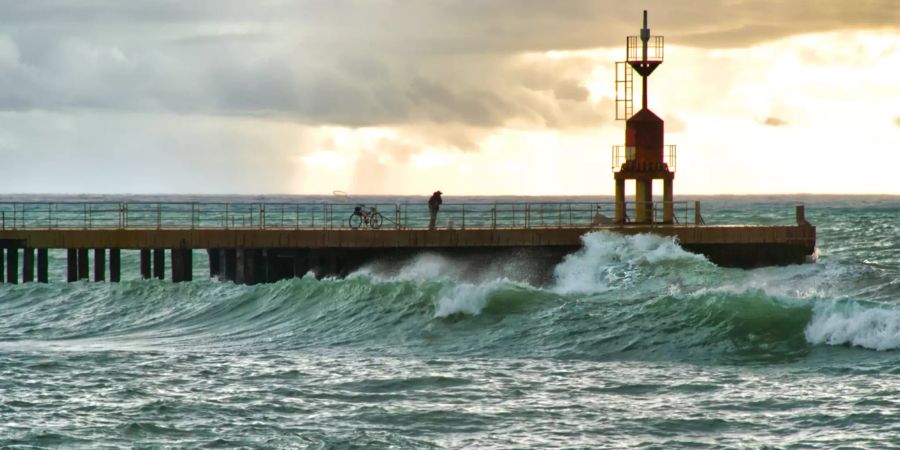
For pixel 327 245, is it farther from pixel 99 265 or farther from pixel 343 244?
pixel 99 265

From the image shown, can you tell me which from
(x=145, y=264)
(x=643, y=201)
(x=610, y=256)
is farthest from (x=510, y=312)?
(x=145, y=264)

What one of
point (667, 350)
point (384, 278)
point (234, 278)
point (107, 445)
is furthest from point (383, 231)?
point (107, 445)

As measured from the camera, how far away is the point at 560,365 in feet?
78.8

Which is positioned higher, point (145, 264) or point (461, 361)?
point (145, 264)

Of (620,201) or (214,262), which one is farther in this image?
(620,201)

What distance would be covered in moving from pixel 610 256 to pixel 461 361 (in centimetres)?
1533

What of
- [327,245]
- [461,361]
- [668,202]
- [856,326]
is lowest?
[461,361]

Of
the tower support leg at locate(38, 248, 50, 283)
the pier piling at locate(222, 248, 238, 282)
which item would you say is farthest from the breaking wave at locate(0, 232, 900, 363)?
the pier piling at locate(222, 248, 238, 282)

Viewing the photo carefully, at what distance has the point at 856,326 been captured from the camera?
24859 mm

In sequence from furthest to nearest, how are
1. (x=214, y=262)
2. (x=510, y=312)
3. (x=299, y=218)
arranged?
(x=299, y=218) → (x=214, y=262) → (x=510, y=312)

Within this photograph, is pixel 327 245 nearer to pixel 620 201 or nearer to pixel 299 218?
pixel 620 201

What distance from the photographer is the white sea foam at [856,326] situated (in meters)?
24.3

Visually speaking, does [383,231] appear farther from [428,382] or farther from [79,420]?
[79,420]

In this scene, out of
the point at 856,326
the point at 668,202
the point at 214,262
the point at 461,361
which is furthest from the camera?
the point at 214,262
